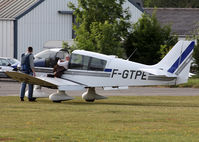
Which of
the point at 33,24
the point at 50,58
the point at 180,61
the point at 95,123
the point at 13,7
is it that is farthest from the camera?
the point at 13,7

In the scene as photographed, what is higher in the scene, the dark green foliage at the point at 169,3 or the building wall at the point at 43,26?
the dark green foliage at the point at 169,3

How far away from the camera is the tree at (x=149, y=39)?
45969 mm

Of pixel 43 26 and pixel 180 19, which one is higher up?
pixel 180 19

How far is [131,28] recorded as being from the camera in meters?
47.4

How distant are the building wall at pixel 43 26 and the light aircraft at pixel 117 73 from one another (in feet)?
101

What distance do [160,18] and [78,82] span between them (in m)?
41.8

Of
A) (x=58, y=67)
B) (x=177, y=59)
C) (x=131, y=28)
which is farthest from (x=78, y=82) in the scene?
(x=131, y=28)

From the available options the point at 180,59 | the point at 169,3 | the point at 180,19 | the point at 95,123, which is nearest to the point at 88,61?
the point at 180,59

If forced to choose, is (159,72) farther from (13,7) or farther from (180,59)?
(13,7)

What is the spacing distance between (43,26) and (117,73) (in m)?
32.1

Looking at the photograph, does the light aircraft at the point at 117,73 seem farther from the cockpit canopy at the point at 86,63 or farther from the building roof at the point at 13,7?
the building roof at the point at 13,7

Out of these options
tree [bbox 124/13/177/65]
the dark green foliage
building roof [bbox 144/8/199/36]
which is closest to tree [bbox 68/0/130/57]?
tree [bbox 124/13/177/65]

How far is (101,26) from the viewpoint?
1689 inches

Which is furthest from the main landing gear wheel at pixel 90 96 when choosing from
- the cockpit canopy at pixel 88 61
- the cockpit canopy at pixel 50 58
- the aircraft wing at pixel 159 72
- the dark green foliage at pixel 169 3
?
the dark green foliage at pixel 169 3
